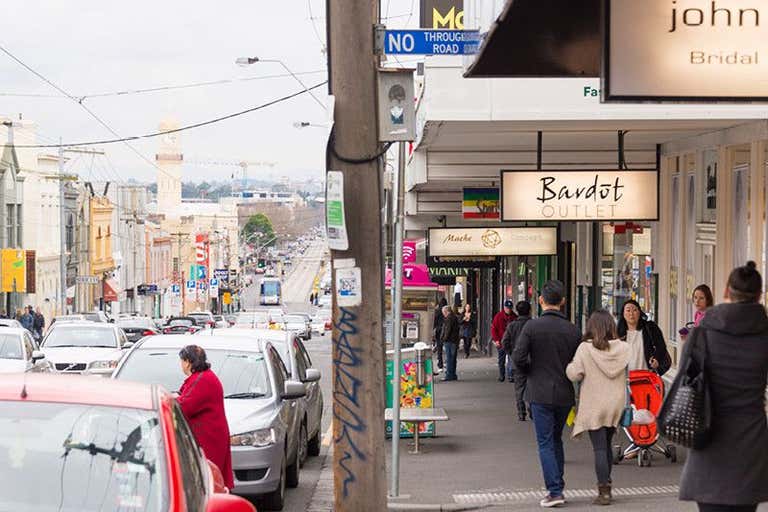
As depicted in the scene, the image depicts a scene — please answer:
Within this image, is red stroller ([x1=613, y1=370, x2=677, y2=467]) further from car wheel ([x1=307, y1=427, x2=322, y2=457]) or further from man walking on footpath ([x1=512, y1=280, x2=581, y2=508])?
car wheel ([x1=307, y1=427, x2=322, y2=457])

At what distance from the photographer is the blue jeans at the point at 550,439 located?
11188 millimetres

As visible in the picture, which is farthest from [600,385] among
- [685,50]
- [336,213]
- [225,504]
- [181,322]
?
[181,322]

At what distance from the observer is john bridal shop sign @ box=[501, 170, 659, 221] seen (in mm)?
14602

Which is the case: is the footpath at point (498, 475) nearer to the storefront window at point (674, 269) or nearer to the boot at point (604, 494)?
the boot at point (604, 494)

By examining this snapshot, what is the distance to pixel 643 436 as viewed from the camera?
13.4 m

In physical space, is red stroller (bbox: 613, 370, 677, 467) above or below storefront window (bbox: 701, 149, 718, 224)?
below

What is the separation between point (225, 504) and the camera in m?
6.20

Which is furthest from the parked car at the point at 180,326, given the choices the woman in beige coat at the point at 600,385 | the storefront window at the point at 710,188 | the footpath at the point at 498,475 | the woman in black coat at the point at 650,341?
the woman in beige coat at the point at 600,385

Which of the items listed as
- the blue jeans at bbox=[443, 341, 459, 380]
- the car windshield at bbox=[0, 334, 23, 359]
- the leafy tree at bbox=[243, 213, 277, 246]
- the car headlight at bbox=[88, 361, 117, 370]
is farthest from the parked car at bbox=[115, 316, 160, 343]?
the leafy tree at bbox=[243, 213, 277, 246]

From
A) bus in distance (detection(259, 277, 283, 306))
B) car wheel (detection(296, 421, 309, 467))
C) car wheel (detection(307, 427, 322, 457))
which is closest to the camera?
car wheel (detection(296, 421, 309, 467))

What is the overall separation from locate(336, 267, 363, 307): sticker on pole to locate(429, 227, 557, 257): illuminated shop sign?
10595mm

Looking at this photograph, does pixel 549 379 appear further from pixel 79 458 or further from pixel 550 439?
pixel 79 458

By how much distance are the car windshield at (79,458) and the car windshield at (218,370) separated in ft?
22.1

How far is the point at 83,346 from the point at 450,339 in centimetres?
732
